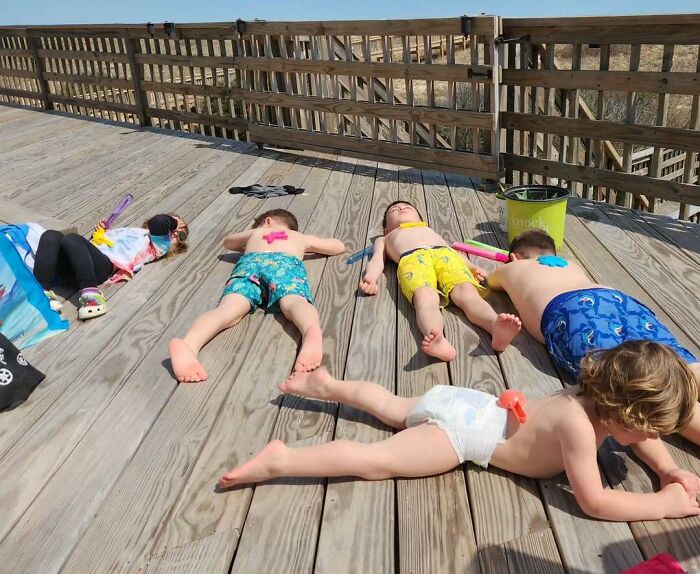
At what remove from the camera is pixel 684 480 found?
1.79m

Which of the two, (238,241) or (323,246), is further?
(323,246)

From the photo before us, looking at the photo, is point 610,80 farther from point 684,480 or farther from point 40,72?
point 40,72

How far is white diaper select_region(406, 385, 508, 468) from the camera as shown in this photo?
74.5 inches

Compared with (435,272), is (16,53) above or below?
above

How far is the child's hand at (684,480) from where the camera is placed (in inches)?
70.0

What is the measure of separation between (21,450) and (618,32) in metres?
4.01

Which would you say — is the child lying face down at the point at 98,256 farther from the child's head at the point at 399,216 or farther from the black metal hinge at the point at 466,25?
the black metal hinge at the point at 466,25

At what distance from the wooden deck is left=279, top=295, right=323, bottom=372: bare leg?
8 centimetres

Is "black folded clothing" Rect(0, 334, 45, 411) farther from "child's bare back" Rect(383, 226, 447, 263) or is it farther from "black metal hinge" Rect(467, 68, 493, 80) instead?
"black metal hinge" Rect(467, 68, 493, 80)

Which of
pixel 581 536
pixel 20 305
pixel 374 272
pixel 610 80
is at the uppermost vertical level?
pixel 610 80

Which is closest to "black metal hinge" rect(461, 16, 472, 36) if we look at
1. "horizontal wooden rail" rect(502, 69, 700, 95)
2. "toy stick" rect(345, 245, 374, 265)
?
"horizontal wooden rail" rect(502, 69, 700, 95)

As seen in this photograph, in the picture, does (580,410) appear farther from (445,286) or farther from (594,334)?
(445,286)

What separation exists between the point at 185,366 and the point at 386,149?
363cm

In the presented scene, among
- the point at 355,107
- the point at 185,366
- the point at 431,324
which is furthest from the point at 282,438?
the point at 355,107
